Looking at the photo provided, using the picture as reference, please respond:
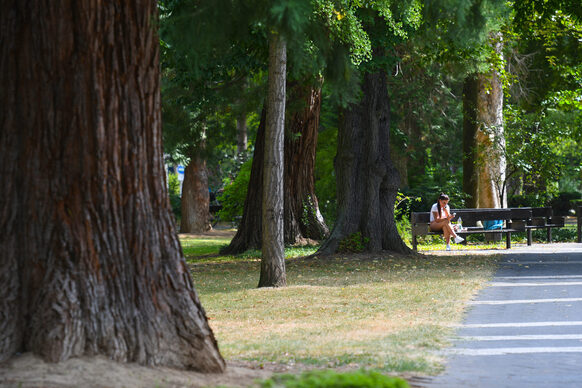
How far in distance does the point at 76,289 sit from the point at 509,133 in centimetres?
2525

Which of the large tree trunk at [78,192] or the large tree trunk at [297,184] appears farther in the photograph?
the large tree trunk at [297,184]

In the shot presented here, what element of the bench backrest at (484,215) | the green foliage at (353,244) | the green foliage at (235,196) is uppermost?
the green foliage at (235,196)

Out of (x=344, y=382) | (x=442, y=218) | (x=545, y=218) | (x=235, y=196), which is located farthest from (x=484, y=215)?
(x=344, y=382)

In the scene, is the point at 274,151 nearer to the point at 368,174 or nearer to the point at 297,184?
the point at 368,174

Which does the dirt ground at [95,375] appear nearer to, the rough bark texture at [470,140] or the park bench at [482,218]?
the park bench at [482,218]

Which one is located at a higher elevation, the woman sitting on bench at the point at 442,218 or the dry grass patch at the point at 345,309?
the woman sitting on bench at the point at 442,218

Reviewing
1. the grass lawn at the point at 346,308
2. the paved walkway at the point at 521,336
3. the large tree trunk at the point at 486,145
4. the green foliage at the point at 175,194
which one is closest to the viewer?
the paved walkway at the point at 521,336

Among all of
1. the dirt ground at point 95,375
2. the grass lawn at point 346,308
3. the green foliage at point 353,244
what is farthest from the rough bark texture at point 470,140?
the dirt ground at point 95,375

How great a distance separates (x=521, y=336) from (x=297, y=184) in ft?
53.1

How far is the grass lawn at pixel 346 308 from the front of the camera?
797 cm

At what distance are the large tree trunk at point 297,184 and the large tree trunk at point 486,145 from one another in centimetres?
644

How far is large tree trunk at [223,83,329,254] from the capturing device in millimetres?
23453

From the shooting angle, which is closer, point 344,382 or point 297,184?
point 344,382

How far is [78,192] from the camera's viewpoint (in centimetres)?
624
